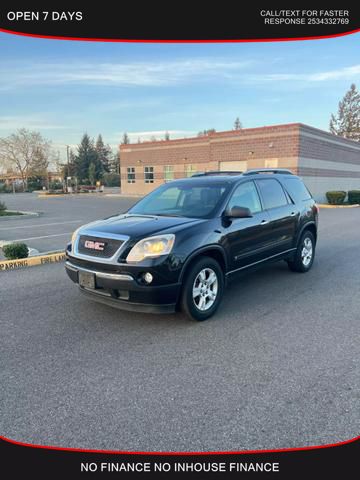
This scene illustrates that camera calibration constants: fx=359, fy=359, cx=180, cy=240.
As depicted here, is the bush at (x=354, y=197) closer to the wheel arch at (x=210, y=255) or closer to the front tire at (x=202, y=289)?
the wheel arch at (x=210, y=255)

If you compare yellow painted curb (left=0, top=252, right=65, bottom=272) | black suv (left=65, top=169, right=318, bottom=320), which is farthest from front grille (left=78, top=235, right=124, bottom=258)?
yellow painted curb (left=0, top=252, right=65, bottom=272)

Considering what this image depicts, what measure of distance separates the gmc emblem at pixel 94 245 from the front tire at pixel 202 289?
1.06 m

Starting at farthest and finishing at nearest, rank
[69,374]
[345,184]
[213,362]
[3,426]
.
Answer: [345,184], [213,362], [69,374], [3,426]

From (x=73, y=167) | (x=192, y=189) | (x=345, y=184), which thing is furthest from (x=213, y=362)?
(x=73, y=167)

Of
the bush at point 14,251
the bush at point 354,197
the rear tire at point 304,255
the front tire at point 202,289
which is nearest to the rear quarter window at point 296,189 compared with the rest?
the rear tire at point 304,255

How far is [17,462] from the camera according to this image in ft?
7.68

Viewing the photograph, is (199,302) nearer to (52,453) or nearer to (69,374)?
(69,374)

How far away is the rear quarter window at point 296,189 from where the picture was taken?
21.0 ft

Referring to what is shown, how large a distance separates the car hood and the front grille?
10 centimetres

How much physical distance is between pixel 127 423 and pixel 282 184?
4.83 m

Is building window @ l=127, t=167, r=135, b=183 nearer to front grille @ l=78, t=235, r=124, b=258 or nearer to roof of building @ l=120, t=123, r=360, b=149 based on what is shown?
roof of building @ l=120, t=123, r=360, b=149

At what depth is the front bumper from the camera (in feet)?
12.9

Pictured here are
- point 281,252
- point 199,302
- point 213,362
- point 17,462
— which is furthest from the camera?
point 281,252

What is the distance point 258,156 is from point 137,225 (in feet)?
75.5
